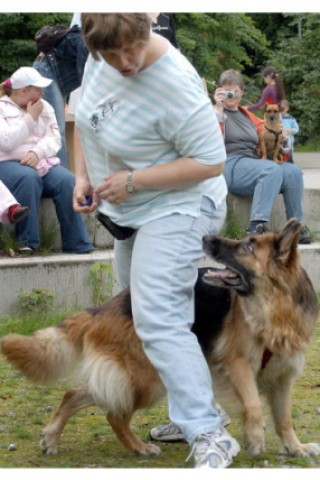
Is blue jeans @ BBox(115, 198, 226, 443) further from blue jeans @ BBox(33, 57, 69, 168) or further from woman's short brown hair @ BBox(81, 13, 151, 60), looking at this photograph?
blue jeans @ BBox(33, 57, 69, 168)

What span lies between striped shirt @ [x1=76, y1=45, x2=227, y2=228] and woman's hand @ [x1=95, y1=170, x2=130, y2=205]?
66mm

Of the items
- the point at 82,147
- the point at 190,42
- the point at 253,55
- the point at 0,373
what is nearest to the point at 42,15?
the point at 190,42

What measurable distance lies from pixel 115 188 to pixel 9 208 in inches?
133

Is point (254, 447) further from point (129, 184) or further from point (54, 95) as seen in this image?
point (54, 95)

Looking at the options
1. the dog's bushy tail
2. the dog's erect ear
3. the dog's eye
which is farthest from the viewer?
the dog's bushy tail

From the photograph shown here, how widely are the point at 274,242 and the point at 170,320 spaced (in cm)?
72

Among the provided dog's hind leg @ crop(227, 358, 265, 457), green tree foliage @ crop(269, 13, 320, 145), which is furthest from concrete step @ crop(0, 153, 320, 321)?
green tree foliage @ crop(269, 13, 320, 145)

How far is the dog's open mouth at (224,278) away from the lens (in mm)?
4445

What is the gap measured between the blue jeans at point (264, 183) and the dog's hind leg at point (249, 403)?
3.80 metres

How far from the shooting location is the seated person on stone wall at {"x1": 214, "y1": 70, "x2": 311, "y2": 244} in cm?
828

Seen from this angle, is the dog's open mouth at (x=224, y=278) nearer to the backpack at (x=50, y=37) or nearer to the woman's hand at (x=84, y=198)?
the woman's hand at (x=84, y=198)

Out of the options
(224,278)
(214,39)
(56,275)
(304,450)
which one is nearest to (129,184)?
(224,278)

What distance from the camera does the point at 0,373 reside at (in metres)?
6.43

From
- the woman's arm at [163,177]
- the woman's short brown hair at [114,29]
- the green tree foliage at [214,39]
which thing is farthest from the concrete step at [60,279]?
the green tree foliage at [214,39]
